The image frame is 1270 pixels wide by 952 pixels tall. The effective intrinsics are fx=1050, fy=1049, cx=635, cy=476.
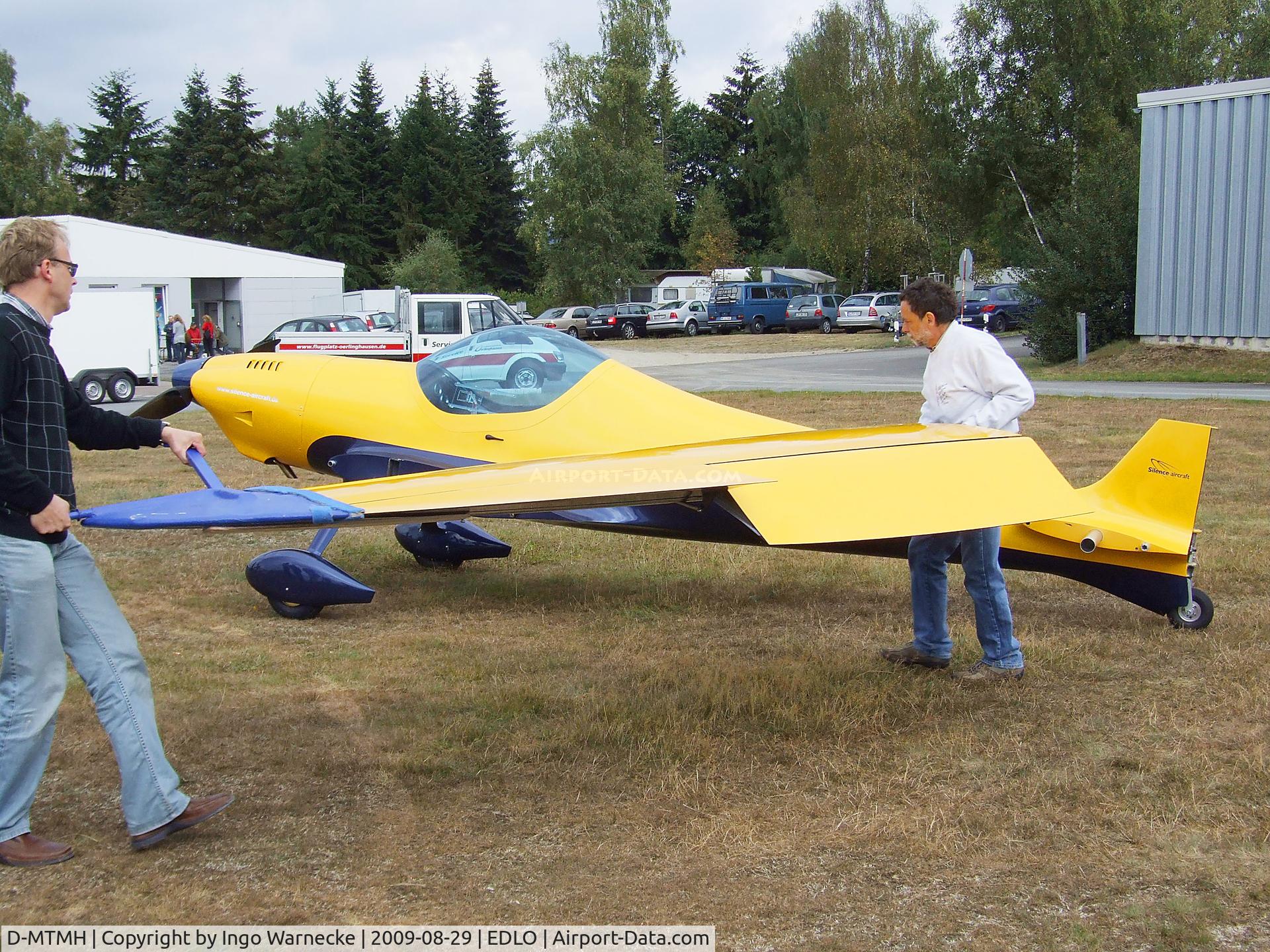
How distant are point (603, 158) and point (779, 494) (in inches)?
2211

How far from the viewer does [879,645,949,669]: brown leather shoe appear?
5.53 m

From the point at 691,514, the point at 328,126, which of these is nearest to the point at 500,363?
the point at 691,514

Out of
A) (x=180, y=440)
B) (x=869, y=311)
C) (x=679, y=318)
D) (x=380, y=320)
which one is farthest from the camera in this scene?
(x=679, y=318)

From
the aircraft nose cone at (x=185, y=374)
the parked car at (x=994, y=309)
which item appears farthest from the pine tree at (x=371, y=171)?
the aircraft nose cone at (x=185, y=374)

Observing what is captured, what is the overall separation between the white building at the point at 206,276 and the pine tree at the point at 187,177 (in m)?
22.9

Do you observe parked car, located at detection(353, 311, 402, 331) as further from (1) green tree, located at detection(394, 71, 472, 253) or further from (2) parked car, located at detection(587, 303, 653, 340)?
(1) green tree, located at detection(394, 71, 472, 253)

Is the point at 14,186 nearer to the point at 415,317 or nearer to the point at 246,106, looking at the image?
the point at 246,106

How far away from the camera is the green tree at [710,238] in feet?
220

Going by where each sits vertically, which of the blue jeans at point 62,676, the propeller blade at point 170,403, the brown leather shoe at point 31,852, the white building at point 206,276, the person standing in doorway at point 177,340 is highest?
the white building at point 206,276

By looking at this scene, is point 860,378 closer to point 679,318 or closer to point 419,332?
point 419,332

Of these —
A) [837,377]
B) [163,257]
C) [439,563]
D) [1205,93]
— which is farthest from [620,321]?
[439,563]

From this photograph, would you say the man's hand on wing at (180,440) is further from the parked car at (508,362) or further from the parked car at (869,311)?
the parked car at (869,311)

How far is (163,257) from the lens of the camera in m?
43.1

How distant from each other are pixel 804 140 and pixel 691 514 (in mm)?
62464
